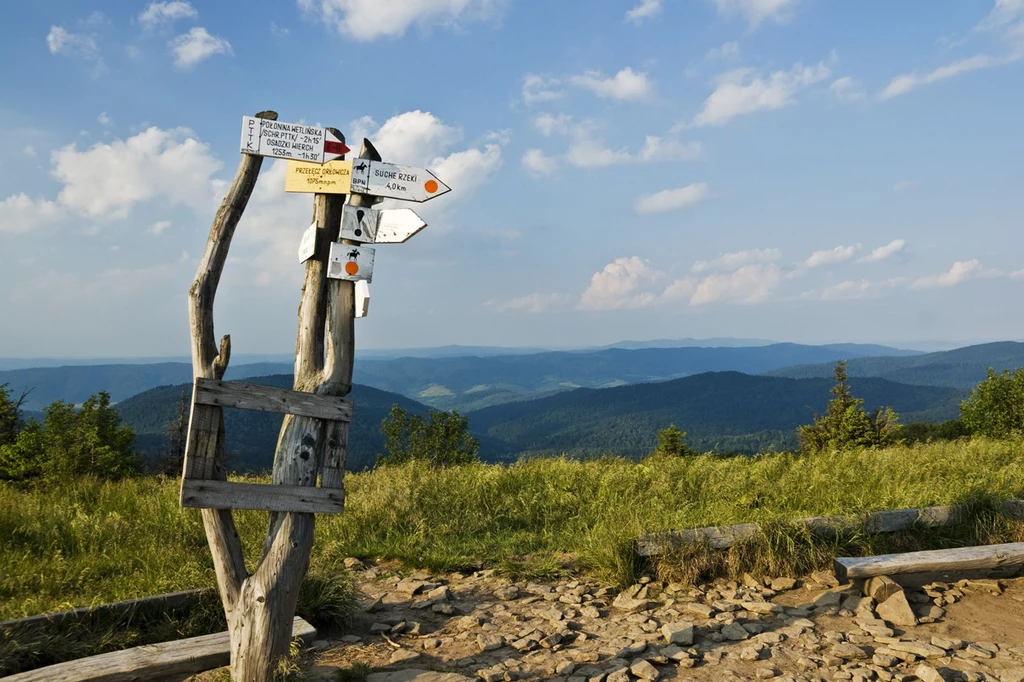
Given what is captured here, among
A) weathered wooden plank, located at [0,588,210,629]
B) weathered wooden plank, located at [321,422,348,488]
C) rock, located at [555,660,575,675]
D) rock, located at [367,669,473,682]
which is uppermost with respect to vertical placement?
weathered wooden plank, located at [321,422,348,488]

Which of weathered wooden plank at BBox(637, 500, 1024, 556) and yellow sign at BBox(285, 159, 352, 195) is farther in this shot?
weathered wooden plank at BBox(637, 500, 1024, 556)

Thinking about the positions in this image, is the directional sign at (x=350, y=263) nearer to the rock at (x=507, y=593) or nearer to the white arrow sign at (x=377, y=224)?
the white arrow sign at (x=377, y=224)

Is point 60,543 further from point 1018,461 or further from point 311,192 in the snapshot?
point 1018,461

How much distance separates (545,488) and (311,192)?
6.01m

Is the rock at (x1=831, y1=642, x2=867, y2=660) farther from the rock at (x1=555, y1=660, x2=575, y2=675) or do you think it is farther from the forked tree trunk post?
the forked tree trunk post

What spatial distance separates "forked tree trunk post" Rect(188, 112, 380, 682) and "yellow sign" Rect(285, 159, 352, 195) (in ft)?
0.37

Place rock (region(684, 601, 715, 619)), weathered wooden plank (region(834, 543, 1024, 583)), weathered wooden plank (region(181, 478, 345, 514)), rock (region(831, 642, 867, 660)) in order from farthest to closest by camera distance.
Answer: weathered wooden plank (region(834, 543, 1024, 583)), rock (region(684, 601, 715, 619)), rock (region(831, 642, 867, 660)), weathered wooden plank (region(181, 478, 345, 514))

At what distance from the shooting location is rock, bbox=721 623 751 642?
5.18 m

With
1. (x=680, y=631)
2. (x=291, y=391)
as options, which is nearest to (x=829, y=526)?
(x=680, y=631)

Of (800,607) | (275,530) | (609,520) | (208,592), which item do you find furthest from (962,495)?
(208,592)

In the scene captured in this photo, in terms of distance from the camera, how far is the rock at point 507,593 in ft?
Answer: 20.1

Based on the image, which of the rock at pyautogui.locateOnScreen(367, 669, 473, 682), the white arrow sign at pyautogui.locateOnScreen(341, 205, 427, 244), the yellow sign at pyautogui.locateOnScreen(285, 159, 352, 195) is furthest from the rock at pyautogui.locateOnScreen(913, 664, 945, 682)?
the yellow sign at pyautogui.locateOnScreen(285, 159, 352, 195)

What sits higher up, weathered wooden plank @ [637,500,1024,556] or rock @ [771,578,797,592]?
weathered wooden plank @ [637,500,1024,556]

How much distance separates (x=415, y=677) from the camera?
436cm
